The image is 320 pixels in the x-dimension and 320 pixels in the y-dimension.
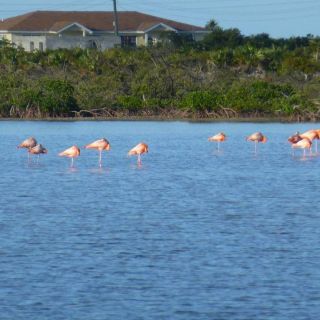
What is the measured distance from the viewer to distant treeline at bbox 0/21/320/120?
170ft

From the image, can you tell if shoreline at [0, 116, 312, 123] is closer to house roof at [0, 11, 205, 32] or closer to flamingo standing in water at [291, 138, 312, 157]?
flamingo standing in water at [291, 138, 312, 157]

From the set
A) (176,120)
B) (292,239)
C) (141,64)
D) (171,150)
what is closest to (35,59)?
(141,64)

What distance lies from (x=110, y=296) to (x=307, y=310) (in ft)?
6.53

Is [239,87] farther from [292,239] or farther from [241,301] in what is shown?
[241,301]

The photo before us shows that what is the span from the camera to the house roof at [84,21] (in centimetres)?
8306

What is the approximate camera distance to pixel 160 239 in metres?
16.3

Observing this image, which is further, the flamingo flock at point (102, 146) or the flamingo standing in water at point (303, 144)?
the flamingo standing in water at point (303, 144)

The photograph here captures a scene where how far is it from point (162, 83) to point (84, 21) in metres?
29.7

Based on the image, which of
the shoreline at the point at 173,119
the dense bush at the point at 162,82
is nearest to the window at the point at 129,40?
the dense bush at the point at 162,82

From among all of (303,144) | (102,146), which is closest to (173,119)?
(303,144)

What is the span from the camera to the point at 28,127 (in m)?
45.9

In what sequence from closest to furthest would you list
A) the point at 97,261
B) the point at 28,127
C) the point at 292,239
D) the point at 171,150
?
the point at 97,261 < the point at 292,239 < the point at 171,150 < the point at 28,127

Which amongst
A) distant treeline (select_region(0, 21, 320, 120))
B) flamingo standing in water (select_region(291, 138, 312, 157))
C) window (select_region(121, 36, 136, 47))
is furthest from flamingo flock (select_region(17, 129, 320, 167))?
window (select_region(121, 36, 136, 47))

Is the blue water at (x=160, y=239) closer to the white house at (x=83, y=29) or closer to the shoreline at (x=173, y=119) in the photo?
the shoreline at (x=173, y=119)
